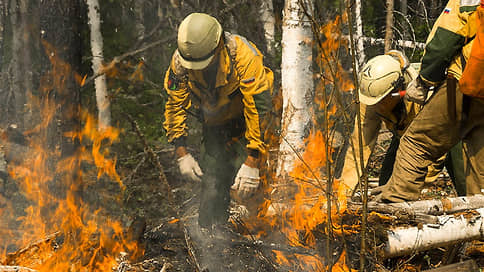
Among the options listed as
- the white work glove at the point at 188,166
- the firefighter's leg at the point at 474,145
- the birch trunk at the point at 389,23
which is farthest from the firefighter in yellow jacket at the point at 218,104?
the birch trunk at the point at 389,23

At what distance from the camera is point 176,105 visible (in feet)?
15.4

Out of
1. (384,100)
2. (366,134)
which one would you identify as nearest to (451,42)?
(384,100)

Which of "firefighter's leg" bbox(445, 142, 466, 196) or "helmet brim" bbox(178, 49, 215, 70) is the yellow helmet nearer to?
"helmet brim" bbox(178, 49, 215, 70)

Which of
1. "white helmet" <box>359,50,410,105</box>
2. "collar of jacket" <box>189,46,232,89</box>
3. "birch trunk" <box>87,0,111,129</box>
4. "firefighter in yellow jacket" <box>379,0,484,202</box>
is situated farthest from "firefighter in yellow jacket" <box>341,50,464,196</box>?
"birch trunk" <box>87,0,111,129</box>

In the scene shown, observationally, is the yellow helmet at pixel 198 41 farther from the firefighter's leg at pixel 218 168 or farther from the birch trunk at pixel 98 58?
the birch trunk at pixel 98 58

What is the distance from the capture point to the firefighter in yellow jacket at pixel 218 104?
418 cm

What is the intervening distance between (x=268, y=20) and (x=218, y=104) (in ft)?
16.8

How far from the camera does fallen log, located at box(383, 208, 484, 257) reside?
3.14m

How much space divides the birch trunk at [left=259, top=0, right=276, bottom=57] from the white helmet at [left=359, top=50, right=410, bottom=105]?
503 cm

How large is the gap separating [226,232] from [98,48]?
659cm

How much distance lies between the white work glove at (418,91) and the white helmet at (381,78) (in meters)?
0.33

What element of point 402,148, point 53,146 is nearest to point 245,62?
point 402,148

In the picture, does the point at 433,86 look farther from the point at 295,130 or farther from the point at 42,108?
the point at 42,108

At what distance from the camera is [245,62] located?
4.26 m
